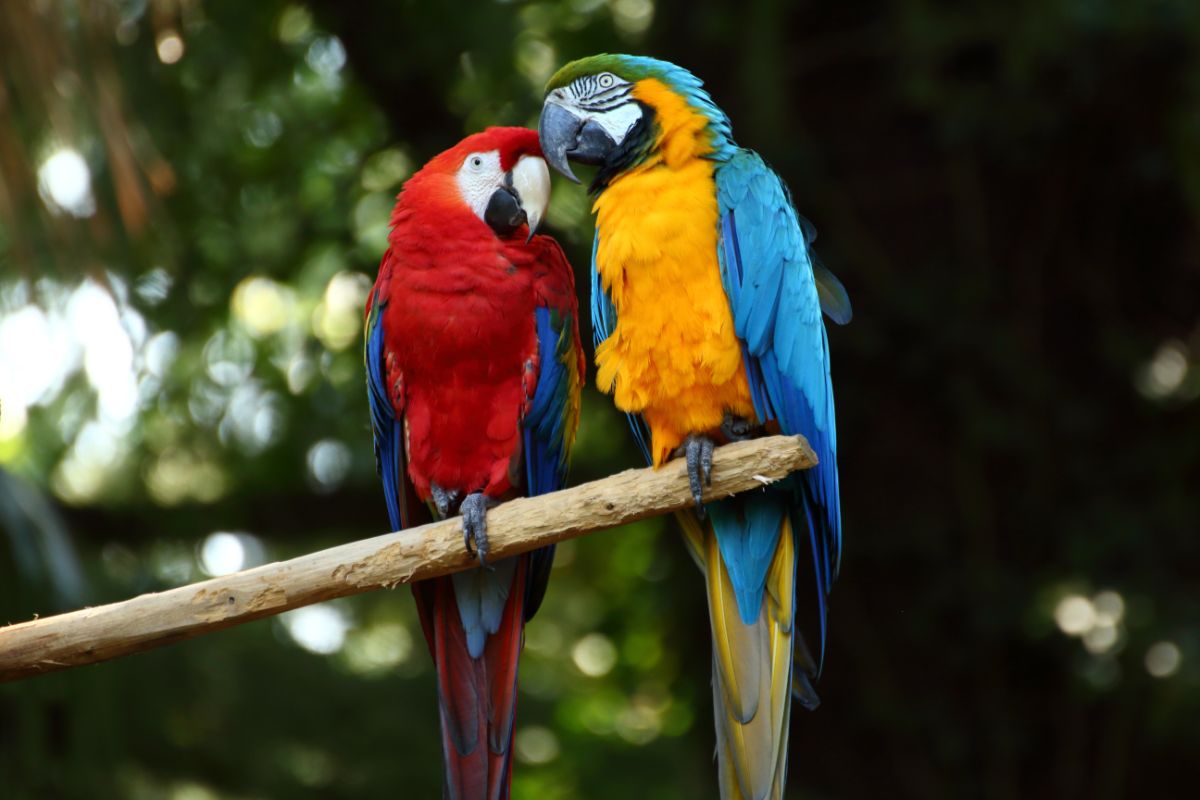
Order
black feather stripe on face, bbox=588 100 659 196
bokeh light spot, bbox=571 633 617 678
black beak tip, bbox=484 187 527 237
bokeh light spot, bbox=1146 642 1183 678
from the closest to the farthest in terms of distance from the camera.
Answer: black feather stripe on face, bbox=588 100 659 196, black beak tip, bbox=484 187 527 237, bokeh light spot, bbox=1146 642 1183 678, bokeh light spot, bbox=571 633 617 678

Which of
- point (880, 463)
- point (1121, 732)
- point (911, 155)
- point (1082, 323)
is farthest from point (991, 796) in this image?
point (911, 155)

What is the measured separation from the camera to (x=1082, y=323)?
406 centimetres

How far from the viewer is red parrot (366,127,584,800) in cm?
242

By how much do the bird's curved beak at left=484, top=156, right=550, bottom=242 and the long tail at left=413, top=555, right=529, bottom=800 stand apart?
2.15 ft

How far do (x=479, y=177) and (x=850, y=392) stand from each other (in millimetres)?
1788

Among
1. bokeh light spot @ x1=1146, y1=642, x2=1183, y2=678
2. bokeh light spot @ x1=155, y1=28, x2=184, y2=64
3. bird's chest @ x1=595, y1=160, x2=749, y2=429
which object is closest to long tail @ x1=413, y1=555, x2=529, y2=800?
bird's chest @ x1=595, y1=160, x2=749, y2=429

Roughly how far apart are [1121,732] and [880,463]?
1.08 meters

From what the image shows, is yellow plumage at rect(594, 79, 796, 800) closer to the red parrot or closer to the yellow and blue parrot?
the yellow and blue parrot

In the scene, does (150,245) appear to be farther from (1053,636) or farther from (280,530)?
(1053,636)

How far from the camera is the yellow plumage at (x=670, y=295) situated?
2121 millimetres

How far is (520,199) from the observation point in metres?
2.50

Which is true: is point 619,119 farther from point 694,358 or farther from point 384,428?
point 384,428

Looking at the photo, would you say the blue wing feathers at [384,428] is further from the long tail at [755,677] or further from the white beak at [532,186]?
the long tail at [755,677]

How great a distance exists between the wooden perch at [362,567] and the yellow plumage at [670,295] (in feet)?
0.38
